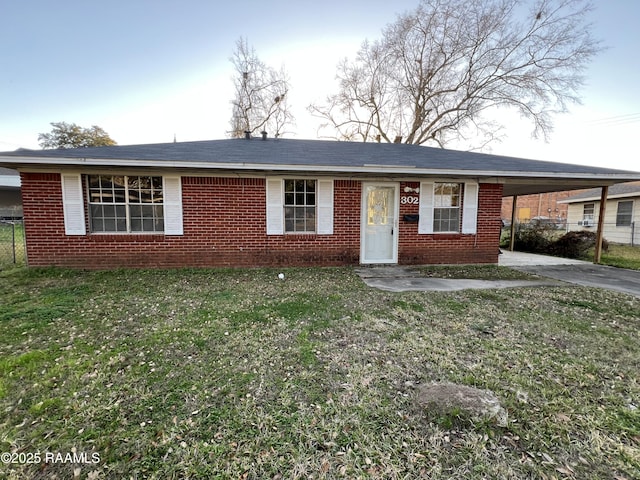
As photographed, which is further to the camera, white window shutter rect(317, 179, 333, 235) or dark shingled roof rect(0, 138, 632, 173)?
white window shutter rect(317, 179, 333, 235)

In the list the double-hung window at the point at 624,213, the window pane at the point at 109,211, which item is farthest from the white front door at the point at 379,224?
the double-hung window at the point at 624,213

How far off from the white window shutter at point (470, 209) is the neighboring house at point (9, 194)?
72.6ft

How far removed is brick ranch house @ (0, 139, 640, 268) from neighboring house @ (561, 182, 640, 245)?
9351 millimetres

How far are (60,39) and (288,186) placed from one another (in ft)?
35.3

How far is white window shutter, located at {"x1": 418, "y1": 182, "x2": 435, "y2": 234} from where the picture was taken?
23.3ft

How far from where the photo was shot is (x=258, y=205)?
6699mm

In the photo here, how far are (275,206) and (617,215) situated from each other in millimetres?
18108

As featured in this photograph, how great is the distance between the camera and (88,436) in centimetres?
172

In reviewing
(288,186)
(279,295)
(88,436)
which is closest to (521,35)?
(288,186)

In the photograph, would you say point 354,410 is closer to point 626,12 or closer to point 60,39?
point 60,39

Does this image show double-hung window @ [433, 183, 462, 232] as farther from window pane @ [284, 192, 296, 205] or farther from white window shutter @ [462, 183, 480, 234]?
window pane @ [284, 192, 296, 205]

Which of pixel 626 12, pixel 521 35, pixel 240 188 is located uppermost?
pixel 521 35

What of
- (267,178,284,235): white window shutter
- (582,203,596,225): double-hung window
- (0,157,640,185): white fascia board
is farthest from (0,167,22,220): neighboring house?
(582,203,596,225): double-hung window

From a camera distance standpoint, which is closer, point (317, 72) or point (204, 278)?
point (204, 278)
